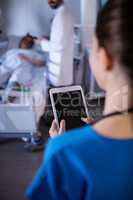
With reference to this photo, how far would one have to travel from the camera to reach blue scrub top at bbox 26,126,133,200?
57 cm

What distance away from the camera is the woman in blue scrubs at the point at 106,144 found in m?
0.57

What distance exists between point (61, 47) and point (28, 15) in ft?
3.80

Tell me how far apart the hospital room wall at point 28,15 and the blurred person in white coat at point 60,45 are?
87 cm

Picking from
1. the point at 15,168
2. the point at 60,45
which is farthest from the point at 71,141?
the point at 60,45

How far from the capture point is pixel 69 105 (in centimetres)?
137

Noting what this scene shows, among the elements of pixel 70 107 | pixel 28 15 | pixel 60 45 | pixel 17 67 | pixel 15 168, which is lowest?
pixel 15 168

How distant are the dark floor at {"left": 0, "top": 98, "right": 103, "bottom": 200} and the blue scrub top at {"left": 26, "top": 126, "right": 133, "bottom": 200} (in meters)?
1.36

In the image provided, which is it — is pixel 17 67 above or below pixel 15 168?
above

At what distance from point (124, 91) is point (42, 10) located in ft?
10.4

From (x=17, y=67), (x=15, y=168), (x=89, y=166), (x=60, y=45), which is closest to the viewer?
(x=89, y=166)

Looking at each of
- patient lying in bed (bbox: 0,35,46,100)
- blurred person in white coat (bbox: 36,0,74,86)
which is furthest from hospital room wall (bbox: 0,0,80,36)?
blurred person in white coat (bbox: 36,0,74,86)

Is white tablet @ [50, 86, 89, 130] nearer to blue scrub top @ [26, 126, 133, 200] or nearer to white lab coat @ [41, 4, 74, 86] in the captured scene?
blue scrub top @ [26, 126, 133, 200]

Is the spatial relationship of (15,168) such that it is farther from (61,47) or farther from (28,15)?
(28,15)

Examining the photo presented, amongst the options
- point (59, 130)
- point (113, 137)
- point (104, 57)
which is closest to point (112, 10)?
point (104, 57)
